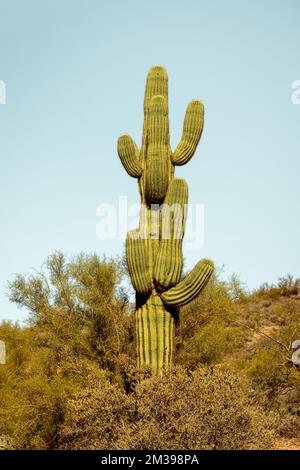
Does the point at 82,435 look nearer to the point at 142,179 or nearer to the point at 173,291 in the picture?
the point at 173,291

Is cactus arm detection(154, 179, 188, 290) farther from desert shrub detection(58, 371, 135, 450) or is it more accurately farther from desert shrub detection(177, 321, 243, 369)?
desert shrub detection(177, 321, 243, 369)

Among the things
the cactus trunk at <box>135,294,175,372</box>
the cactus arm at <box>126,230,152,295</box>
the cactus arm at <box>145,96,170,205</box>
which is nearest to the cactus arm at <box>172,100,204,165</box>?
the cactus arm at <box>145,96,170,205</box>

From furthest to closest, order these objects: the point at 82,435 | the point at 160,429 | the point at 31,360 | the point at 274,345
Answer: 1. the point at 274,345
2. the point at 31,360
3. the point at 82,435
4. the point at 160,429

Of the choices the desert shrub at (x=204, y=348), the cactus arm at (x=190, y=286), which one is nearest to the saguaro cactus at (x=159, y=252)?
the cactus arm at (x=190, y=286)

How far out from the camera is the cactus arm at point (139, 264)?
10984mm

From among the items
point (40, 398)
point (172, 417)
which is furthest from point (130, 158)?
point (172, 417)

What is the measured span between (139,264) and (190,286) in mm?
979

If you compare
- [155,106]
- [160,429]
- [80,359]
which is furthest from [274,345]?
[160,429]

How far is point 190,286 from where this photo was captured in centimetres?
1089

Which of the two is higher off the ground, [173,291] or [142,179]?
[142,179]

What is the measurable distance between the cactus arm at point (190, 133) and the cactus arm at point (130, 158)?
27.7 inches

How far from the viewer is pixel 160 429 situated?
830 centimetres

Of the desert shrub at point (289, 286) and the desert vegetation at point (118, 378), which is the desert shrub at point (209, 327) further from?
the desert shrub at point (289, 286)

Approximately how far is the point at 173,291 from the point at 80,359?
109 inches
